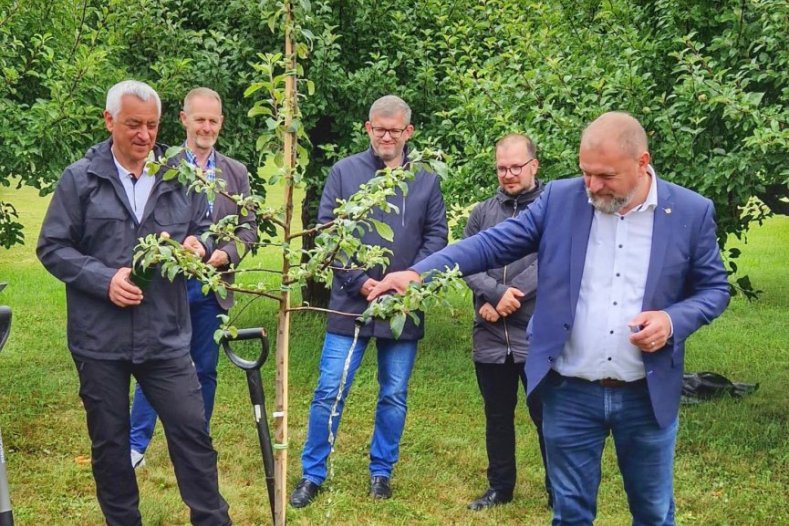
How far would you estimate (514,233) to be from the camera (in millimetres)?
4211

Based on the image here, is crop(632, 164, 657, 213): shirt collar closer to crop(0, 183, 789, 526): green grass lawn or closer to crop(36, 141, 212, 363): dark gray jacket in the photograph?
crop(0, 183, 789, 526): green grass lawn

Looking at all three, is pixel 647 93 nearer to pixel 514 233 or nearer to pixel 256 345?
pixel 514 233

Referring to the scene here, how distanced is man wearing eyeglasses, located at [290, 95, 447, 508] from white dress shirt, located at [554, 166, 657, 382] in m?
1.84

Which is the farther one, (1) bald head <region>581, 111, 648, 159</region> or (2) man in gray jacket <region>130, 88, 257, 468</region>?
Answer: (2) man in gray jacket <region>130, 88, 257, 468</region>

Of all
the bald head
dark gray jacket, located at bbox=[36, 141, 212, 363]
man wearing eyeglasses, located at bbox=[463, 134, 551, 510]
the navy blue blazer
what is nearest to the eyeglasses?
man wearing eyeglasses, located at bbox=[463, 134, 551, 510]

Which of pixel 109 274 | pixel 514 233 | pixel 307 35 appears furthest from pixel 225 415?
pixel 307 35

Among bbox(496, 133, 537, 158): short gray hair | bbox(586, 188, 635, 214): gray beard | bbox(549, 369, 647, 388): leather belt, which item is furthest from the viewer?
bbox(496, 133, 537, 158): short gray hair

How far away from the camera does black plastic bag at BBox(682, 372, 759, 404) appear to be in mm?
8359

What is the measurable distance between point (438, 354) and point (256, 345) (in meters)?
1.96

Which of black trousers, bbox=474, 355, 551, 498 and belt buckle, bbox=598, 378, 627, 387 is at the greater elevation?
belt buckle, bbox=598, 378, 627, 387

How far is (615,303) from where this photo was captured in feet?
12.9

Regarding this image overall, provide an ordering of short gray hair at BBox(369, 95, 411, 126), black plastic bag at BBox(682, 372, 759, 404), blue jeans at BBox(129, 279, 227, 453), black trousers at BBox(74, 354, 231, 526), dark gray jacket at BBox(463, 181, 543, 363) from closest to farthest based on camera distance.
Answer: black trousers at BBox(74, 354, 231, 526)
dark gray jacket at BBox(463, 181, 543, 363)
short gray hair at BBox(369, 95, 411, 126)
blue jeans at BBox(129, 279, 227, 453)
black plastic bag at BBox(682, 372, 759, 404)

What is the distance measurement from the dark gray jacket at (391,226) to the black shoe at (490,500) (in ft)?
3.36

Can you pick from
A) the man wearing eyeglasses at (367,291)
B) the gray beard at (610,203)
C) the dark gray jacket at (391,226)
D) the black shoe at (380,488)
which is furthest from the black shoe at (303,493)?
the gray beard at (610,203)
